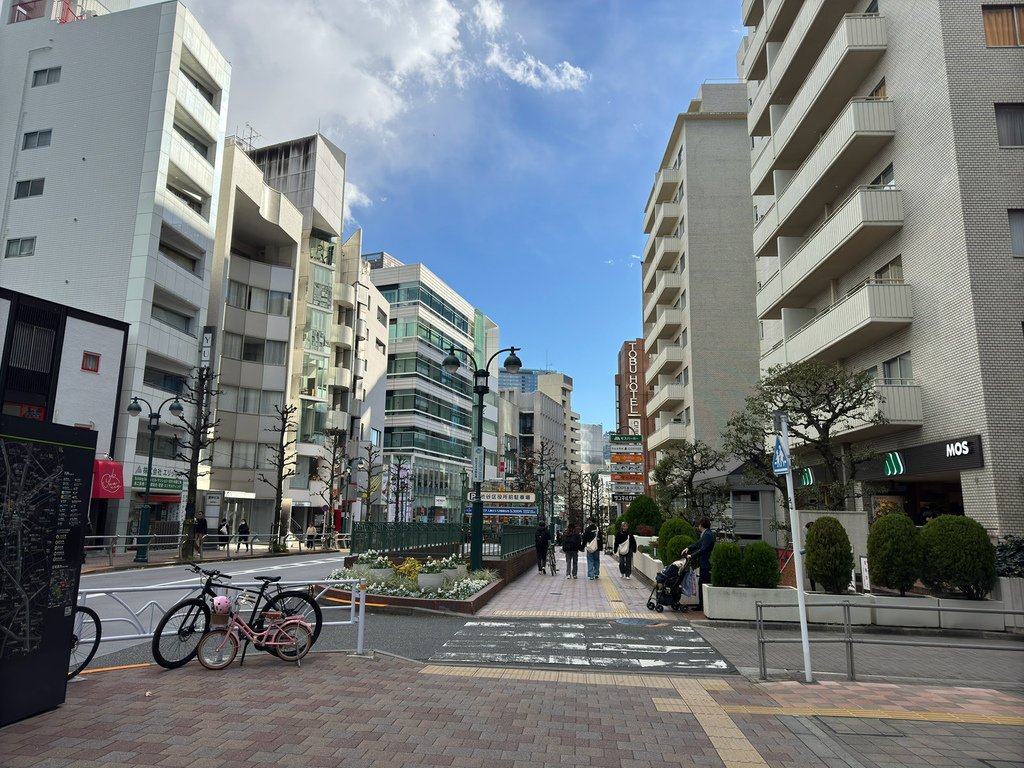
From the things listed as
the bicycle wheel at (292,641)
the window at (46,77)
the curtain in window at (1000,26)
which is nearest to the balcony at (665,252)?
the curtain in window at (1000,26)

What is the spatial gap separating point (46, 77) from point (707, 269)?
43.9 meters

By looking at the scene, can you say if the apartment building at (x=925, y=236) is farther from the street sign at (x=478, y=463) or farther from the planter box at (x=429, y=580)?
the planter box at (x=429, y=580)

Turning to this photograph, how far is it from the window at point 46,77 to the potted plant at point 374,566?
42909 millimetres

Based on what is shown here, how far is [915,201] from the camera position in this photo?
64.1 feet

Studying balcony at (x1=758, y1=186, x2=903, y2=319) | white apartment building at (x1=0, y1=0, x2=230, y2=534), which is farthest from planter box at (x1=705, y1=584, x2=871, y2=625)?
white apartment building at (x1=0, y1=0, x2=230, y2=534)

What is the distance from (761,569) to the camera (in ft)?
43.3

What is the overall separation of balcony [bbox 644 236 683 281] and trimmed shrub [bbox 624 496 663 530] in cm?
2169

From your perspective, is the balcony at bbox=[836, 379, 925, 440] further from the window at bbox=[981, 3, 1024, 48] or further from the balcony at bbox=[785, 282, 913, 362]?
the window at bbox=[981, 3, 1024, 48]

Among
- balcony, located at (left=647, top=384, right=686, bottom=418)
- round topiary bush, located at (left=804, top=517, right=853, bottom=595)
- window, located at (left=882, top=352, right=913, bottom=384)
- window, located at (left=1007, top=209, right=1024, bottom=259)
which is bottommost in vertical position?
round topiary bush, located at (left=804, top=517, right=853, bottom=595)

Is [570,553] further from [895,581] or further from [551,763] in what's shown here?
[551,763]

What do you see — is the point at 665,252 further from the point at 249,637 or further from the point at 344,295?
the point at 249,637

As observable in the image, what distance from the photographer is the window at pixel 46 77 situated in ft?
141

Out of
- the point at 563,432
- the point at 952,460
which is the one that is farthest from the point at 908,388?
the point at 563,432

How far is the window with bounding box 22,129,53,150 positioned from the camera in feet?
138
